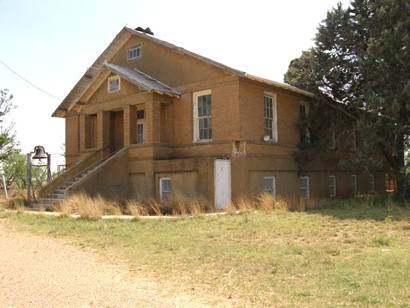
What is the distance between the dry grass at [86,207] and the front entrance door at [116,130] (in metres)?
6.01

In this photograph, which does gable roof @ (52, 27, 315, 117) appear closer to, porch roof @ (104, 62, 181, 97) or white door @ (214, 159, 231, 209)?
porch roof @ (104, 62, 181, 97)

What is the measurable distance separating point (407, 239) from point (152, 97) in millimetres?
13253

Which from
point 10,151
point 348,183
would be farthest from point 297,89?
point 10,151

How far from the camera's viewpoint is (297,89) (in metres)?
21.7

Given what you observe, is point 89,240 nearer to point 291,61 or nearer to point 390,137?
point 390,137

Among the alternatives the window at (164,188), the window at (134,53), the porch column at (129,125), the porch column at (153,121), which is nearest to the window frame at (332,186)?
the window at (164,188)

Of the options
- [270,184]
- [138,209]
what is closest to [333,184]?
[270,184]

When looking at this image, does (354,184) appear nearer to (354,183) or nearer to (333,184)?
(354,183)

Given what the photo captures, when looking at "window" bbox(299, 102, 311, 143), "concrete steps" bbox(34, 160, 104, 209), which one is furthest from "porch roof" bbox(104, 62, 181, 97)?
"window" bbox(299, 102, 311, 143)

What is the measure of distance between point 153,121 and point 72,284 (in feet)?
45.7

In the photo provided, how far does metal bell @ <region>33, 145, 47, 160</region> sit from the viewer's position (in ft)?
76.7

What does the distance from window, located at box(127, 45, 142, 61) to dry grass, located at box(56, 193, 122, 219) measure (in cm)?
878

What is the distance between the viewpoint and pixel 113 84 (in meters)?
23.3

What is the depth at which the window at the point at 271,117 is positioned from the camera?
21.4 meters
